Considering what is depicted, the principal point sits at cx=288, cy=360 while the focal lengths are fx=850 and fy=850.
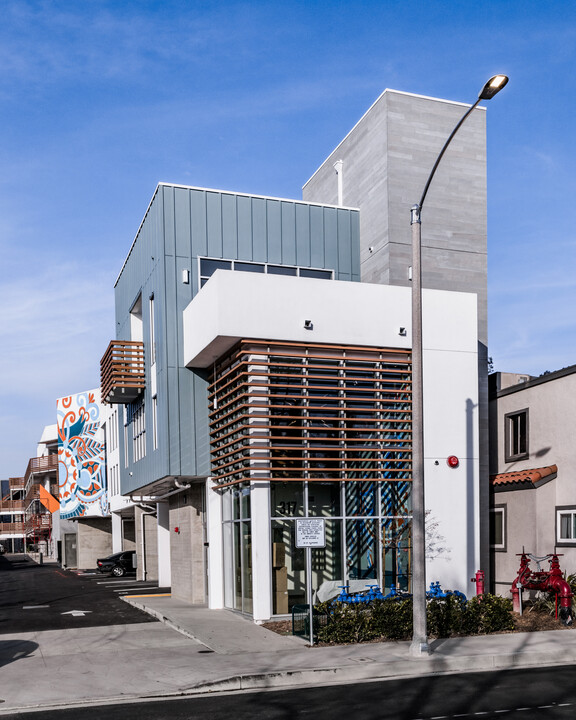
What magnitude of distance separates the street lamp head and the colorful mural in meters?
41.9

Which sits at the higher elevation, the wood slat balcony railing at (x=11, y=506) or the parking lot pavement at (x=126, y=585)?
the parking lot pavement at (x=126, y=585)

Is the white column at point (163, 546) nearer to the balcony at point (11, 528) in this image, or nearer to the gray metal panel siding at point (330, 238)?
the gray metal panel siding at point (330, 238)

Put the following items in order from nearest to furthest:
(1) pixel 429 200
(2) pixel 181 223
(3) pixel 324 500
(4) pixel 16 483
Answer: (3) pixel 324 500 < (2) pixel 181 223 < (1) pixel 429 200 < (4) pixel 16 483

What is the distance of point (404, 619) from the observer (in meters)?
15.7

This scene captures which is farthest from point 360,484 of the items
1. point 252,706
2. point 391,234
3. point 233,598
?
point 252,706

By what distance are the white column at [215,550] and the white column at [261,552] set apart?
3.26 m

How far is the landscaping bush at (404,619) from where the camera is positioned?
51.4 ft

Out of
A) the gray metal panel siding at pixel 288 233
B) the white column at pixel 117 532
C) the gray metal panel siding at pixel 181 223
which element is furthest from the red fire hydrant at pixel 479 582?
the white column at pixel 117 532

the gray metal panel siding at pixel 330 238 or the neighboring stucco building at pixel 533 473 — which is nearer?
the neighboring stucco building at pixel 533 473

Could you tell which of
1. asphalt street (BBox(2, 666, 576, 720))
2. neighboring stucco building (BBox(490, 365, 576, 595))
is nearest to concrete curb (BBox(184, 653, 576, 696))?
asphalt street (BBox(2, 666, 576, 720))

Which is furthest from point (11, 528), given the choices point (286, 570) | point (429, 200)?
point (286, 570)

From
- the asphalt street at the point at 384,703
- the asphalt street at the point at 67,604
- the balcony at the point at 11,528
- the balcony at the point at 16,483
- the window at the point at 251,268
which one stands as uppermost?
the window at the point at 251,268

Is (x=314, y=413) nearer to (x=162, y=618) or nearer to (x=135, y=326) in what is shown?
(x=162, y=618)

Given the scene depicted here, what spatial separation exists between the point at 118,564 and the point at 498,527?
24.2 meters
